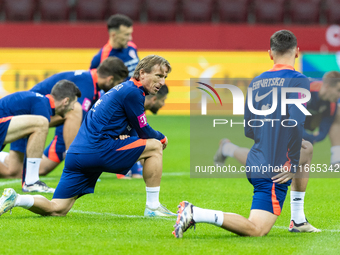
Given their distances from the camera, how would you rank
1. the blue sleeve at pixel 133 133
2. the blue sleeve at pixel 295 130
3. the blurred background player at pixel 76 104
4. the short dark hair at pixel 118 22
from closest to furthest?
the blue sleeve at pixel 295 130
the blue sleeve at pixel 133 133
the blurred background player at pixel 76 104
the short dark hair at pixel 118 22

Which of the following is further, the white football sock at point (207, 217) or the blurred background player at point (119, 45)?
the blurred background player at point (119, 45)

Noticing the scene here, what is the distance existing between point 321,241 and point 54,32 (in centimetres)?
1352

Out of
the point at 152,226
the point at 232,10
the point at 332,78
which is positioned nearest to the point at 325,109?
the point at 332,78

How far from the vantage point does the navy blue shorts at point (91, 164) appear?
16.1 ft

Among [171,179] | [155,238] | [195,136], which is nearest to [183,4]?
[195,136]

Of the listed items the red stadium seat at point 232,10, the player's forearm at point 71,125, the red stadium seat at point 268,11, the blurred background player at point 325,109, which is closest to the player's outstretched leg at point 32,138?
the player's forearm at point 71,125

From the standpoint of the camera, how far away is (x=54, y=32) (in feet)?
53.7

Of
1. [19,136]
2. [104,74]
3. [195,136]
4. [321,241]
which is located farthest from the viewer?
[195,136]

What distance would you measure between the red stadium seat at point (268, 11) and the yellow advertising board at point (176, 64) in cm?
199

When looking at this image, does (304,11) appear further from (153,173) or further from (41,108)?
(153,173)

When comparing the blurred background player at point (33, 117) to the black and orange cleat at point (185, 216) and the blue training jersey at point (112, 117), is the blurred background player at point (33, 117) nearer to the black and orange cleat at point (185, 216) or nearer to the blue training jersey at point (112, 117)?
the blue training jersey at point (112, 117)

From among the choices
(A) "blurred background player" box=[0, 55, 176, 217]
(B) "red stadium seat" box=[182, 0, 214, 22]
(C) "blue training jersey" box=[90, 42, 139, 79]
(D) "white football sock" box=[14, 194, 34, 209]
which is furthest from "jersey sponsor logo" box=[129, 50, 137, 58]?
(B) "red stadium seat" box=[182, 0, 214, 22]

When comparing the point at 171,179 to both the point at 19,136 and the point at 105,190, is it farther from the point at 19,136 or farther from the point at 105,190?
the point at 19,136

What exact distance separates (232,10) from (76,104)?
10.6m
